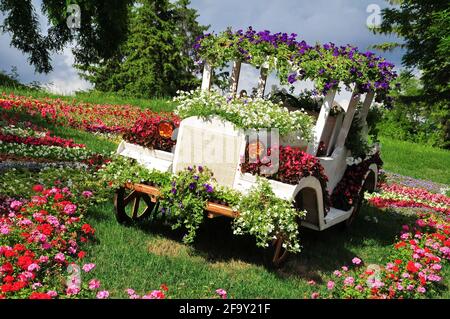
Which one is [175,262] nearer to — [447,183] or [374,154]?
[374,154]

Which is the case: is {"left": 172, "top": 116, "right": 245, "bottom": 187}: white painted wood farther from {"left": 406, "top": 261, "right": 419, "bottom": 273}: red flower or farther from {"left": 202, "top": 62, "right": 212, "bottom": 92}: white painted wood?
{"left": 406, "top": 261, "right": 419, "bottom": 273}: red flower

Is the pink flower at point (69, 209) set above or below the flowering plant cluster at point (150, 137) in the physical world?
below

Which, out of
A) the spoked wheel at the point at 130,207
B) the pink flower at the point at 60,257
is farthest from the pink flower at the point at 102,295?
the spoked wheel at the point at 130,207

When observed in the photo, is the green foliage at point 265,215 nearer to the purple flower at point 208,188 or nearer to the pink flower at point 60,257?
the purple flower at point 208,188

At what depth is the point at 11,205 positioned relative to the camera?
5.66 meters

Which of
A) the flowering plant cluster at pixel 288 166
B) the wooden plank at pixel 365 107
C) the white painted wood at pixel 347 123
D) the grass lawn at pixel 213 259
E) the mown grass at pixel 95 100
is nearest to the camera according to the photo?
the grass lawn at pixel 213 259

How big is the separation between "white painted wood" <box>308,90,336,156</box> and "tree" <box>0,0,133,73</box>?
74.6 feet

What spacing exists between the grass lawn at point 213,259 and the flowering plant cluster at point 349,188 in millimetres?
531

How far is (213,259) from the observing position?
5.41 metres

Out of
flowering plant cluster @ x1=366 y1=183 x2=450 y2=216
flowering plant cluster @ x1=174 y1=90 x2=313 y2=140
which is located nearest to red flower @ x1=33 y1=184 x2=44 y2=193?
flowering plant cluster @ x1=174 y1=90 x2=313 y2=140

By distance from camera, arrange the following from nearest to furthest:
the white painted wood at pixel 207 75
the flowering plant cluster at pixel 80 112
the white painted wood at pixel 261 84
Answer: the white painted wood at pixel 207 75 → the white painted wood at pixel 261 84 → the flowering plant cluster at pixel 80 112

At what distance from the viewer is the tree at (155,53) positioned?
109ft
